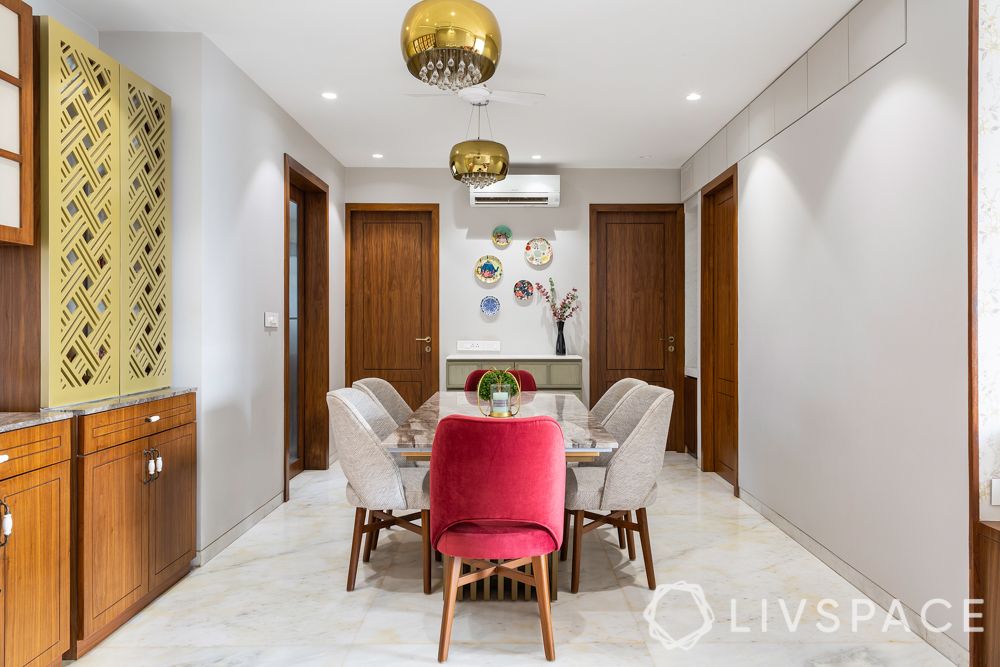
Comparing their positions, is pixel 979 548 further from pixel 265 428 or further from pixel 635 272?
pixel 635 272

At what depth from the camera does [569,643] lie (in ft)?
7.86

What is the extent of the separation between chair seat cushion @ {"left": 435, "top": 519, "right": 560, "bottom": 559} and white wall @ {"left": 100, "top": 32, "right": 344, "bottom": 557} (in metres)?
1.65

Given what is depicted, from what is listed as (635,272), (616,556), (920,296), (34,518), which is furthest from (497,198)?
(34,518)

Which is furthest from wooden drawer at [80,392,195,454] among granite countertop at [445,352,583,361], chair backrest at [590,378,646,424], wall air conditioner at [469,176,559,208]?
wall air conditioner at [469,176,559,208]

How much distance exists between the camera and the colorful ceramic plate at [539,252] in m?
6.05

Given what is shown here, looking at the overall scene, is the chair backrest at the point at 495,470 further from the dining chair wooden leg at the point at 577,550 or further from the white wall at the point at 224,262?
the white wall at the point at 224,262

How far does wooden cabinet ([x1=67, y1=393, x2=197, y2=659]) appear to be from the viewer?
2.30 meters

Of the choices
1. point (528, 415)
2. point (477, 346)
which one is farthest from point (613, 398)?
point (477, 346)

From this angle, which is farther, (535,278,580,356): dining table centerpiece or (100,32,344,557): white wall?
(535,278,580,356): dining table centerpiece

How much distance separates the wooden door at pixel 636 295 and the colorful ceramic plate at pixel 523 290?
589mm

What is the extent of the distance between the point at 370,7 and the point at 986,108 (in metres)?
2.50

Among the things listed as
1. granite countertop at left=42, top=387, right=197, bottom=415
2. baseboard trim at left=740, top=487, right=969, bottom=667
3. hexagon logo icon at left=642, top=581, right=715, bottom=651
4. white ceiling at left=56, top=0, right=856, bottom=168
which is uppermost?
white ceiling at left=56, top=0, right=856, bottom=168

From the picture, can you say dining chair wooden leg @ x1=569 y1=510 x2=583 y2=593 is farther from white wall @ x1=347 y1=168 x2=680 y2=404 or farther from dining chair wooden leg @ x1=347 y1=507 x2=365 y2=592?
white wall @ x1=347 y1=168 x2=680 y2=404

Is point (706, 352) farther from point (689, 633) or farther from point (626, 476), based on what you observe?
point (689, 633)
